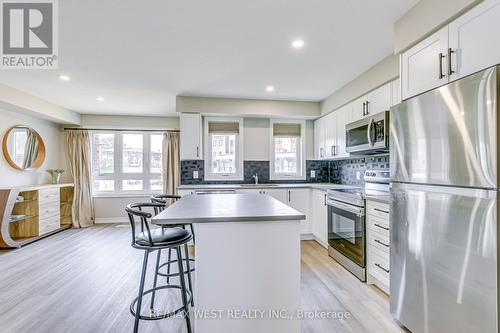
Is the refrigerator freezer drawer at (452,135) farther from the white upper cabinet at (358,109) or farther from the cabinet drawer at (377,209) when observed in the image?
the white upper cabinet at (358,109)


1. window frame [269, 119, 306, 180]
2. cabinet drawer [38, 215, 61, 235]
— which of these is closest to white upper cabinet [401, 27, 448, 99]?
window frame [269, 119, 306, 180]

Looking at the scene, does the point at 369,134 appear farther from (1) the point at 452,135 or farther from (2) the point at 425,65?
(1) the point at 452,135

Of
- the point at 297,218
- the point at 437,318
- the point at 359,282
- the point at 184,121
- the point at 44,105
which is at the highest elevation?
the point at 44,105

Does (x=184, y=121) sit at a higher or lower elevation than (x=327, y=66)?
lower

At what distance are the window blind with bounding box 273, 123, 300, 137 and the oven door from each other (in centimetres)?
172

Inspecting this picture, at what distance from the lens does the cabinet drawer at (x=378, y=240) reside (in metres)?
Result: 2.22

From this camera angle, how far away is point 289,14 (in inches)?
73.6

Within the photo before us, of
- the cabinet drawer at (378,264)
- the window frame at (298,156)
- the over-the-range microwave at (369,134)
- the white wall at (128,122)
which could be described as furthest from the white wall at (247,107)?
the cabinet drawer at (378,264)

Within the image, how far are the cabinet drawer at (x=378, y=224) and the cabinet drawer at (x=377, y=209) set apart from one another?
0.04 m

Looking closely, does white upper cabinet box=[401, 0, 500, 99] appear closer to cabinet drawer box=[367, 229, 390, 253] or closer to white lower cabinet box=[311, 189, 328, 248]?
cabinet drawer box=[367, 229, 390, 253]

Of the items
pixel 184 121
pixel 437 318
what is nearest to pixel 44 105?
pixel 184 121

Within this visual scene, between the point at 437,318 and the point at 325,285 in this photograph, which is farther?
the point at 325,285

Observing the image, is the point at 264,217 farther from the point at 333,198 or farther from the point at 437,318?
the point at 333,198

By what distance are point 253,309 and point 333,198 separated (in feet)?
6.75
